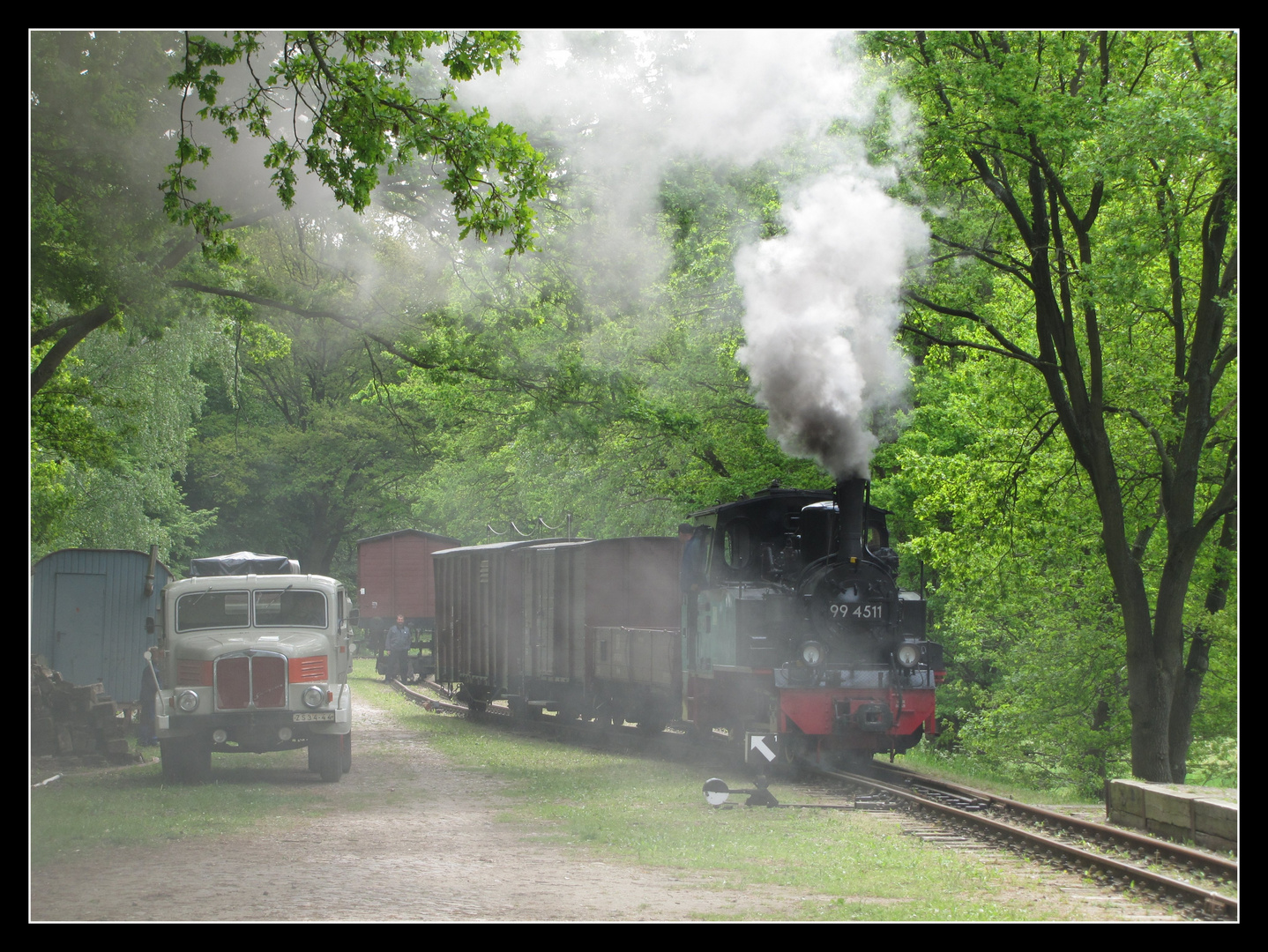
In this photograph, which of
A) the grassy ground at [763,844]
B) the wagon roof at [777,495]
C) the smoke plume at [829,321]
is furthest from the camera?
the wagon roof at [777,495]

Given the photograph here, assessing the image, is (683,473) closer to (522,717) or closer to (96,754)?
(522,717)

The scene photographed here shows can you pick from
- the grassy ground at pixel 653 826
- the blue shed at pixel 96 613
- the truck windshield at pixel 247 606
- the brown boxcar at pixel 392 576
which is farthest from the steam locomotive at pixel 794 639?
the brown boxcar at pixel 392 576

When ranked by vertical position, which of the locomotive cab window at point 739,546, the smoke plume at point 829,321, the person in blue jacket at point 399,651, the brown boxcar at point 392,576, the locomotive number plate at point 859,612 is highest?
the smoke plume at point 829,321

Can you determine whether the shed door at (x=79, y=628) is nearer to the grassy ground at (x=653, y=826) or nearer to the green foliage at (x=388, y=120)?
the grassy ground at (x=653, y=826)

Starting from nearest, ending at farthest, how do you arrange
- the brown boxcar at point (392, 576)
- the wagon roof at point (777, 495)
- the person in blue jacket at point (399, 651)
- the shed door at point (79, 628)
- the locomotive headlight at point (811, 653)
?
1. the locomotive headlight at point (811, 653)
2. the wagon roof at point (777, 495)
3. the shed door at point (79, 628)
4. the person in blue jacket at point (399, 651)
5. the brown boxcar at point (392, 576)

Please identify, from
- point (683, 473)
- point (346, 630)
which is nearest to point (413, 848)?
point (346, 630)

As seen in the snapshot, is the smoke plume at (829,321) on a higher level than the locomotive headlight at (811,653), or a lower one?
higher

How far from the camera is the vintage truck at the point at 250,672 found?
40.9 ft

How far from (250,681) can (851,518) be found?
258 inches

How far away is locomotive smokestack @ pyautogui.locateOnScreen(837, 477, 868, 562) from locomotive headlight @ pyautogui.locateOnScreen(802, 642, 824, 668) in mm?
934

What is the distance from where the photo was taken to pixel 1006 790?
1270cm

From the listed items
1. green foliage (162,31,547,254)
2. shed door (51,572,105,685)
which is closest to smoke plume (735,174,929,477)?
green foliage (162,31,547,254)

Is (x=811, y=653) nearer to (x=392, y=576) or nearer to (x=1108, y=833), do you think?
(x=1108, y=833)

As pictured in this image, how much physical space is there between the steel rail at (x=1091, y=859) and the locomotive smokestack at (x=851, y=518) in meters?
2.45
